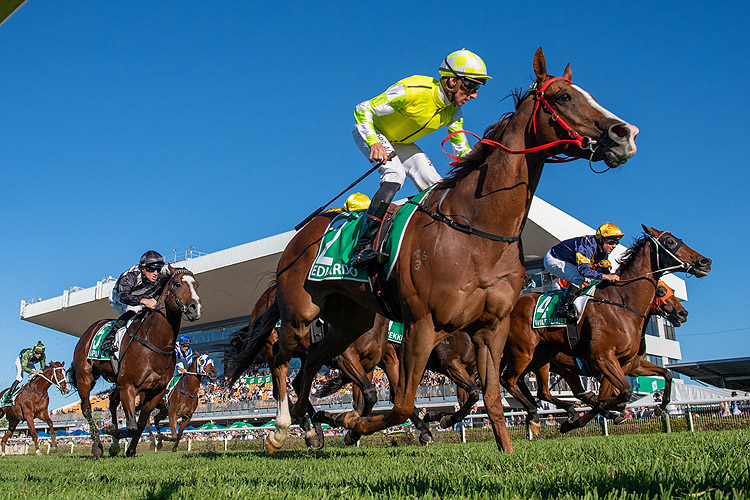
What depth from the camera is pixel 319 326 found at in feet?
30.9

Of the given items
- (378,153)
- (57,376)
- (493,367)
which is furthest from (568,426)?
(57,376)

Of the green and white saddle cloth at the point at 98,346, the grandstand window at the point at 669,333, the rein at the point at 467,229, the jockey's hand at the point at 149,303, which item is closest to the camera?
the rein at the point at 467,229

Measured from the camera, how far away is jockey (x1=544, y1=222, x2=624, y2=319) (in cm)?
1018

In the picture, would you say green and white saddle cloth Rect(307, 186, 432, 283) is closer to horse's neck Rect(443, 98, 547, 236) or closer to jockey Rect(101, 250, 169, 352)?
horse's neck Rect(443, 98, 547, 236)

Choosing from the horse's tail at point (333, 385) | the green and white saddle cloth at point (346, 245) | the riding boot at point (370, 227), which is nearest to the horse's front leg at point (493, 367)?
the green and white saddle cloth at point (346, 245)

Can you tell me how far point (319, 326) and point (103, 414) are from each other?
92.5 feet

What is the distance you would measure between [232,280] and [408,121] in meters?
43.7

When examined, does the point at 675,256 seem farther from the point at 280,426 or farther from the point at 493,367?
the point at 280,426

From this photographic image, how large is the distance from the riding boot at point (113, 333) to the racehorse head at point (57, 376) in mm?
10880

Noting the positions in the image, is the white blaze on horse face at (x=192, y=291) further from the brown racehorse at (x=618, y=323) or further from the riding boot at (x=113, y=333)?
the brown racehorse at (x=618, y=323)

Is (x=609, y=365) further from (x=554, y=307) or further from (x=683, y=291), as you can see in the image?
(x=683, y=291)

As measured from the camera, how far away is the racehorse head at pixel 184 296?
29.9 feet

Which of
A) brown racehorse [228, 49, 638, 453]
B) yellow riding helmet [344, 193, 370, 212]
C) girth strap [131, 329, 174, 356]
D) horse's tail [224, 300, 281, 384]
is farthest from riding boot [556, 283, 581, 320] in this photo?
girth strap [131, 329, 174, 356]

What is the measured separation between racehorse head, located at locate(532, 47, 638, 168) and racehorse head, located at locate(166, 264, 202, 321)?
19.3 ft
